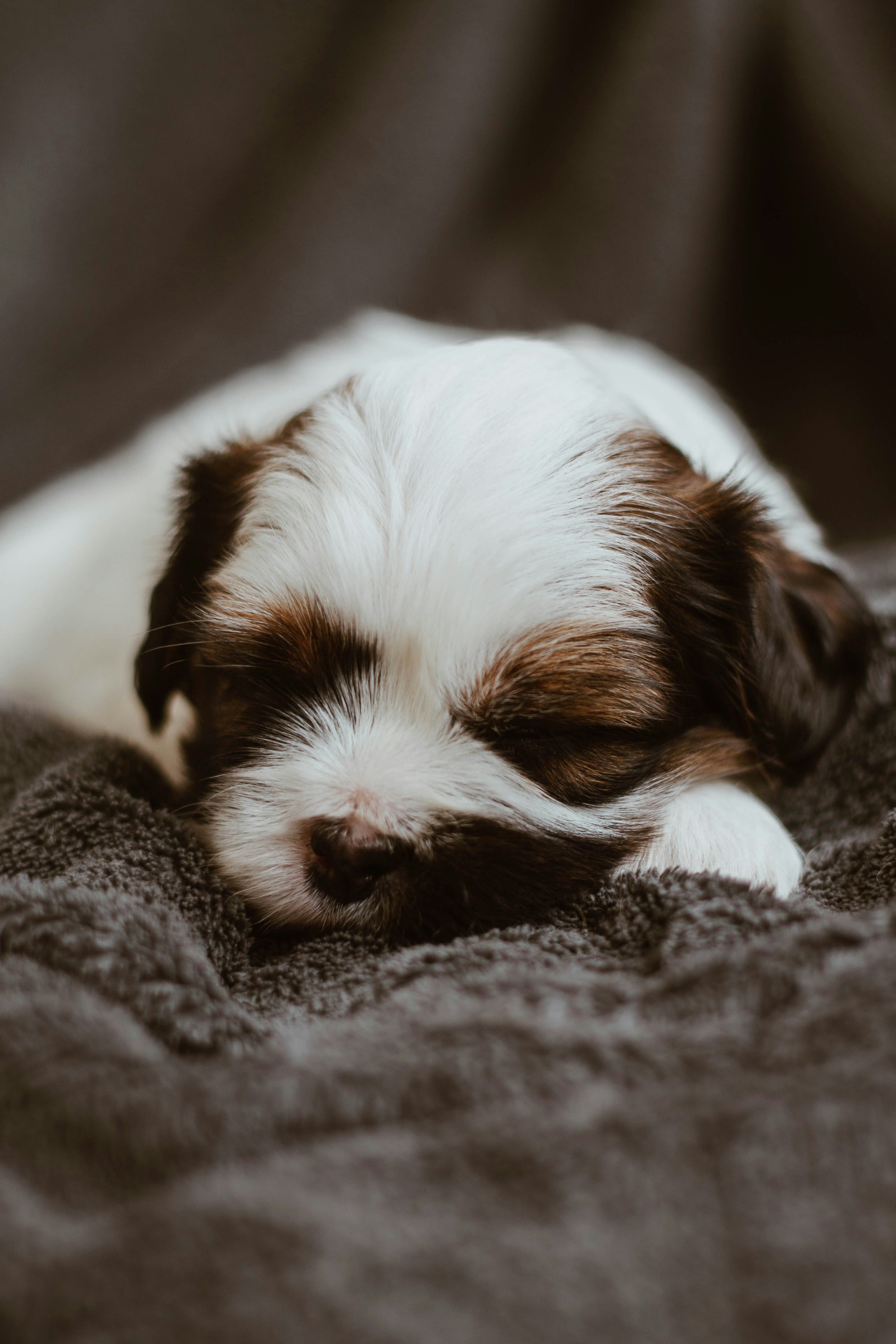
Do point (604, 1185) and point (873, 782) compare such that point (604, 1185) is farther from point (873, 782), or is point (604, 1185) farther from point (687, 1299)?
point (873, 782)

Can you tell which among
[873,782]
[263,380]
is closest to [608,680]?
[873,782]

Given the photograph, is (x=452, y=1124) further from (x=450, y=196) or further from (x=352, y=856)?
(x=450, y=196)

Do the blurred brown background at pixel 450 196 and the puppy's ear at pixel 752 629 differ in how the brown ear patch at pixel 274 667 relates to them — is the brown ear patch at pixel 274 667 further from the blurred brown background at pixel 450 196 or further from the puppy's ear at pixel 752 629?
the blurred brown background at pixel 450 196

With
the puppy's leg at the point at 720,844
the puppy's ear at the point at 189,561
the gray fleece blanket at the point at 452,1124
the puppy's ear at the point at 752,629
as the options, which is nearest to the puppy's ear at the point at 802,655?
the puppy's ear at the point at 752,629

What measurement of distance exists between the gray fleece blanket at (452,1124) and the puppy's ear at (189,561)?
0.48 metres

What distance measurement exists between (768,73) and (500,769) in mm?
3082

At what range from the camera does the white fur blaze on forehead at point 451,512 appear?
60.9 inches

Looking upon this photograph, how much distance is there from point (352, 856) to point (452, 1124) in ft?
1.60

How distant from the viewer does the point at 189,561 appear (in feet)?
6.28

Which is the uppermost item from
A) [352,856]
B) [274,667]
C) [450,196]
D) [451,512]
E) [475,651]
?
[450,196]

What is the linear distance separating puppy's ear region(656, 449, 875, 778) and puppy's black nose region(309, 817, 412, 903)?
530 mm

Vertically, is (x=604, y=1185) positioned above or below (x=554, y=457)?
below

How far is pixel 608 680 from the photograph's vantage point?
5.17ft

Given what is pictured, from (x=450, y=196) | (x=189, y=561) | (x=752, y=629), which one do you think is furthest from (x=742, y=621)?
(x=450, y=196)
